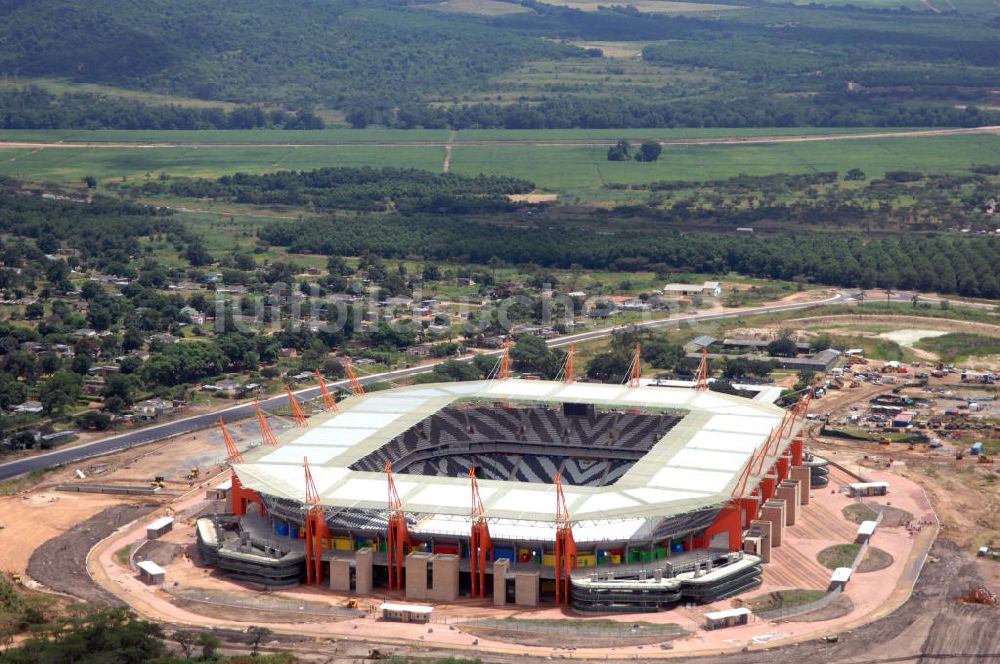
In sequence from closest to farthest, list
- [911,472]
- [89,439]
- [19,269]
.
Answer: [911,472]
[89,439]
[19,269]

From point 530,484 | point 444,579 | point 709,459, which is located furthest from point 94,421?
point 709,459

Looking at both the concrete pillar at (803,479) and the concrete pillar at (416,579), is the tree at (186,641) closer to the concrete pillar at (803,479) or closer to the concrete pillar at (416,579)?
the concrete pillar at (416,579)

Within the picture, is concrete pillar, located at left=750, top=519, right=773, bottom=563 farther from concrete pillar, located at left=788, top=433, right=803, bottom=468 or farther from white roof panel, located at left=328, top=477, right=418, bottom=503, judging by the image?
white roof panel, located at left=328, top=477, right=418, bottom=503

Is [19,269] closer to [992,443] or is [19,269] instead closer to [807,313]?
[807,313]

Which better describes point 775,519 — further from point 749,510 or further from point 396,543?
point 396,543

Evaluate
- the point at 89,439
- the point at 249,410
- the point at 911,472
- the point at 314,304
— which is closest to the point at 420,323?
the point at 314,304

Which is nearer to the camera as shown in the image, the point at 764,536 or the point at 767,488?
the point at 764,536
